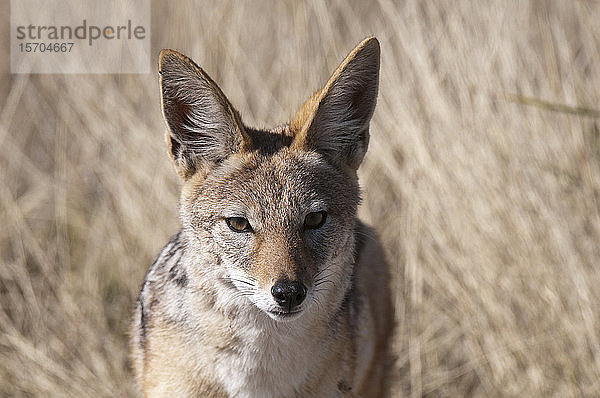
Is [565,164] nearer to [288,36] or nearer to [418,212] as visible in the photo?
[418,212]

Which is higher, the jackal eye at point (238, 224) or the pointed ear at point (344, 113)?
the pointed ear at point (344, 113)

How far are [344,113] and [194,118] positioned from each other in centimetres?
67

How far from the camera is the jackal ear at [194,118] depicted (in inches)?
143

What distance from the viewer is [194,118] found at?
12.5 ft

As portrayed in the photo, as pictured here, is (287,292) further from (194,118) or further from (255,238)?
(194,118)

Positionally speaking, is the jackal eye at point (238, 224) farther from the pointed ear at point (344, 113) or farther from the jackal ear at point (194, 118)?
the pointed ear at point (344, 113)

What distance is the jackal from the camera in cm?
352

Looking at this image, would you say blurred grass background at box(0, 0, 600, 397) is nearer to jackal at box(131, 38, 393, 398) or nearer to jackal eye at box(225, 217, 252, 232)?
jackal at box(131, 38, 393, 398)

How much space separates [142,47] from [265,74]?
1139mm

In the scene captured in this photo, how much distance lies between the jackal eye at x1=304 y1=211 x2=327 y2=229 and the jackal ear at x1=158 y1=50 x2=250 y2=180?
18.8 inches

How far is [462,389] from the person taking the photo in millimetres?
6047

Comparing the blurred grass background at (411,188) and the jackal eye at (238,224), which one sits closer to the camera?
the jackal eye at (238,224)

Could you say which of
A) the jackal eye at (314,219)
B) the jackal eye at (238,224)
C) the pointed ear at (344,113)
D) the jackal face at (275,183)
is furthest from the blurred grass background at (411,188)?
the jackal eye at (238,224)

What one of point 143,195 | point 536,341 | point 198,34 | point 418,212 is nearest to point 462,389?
point 536,341
